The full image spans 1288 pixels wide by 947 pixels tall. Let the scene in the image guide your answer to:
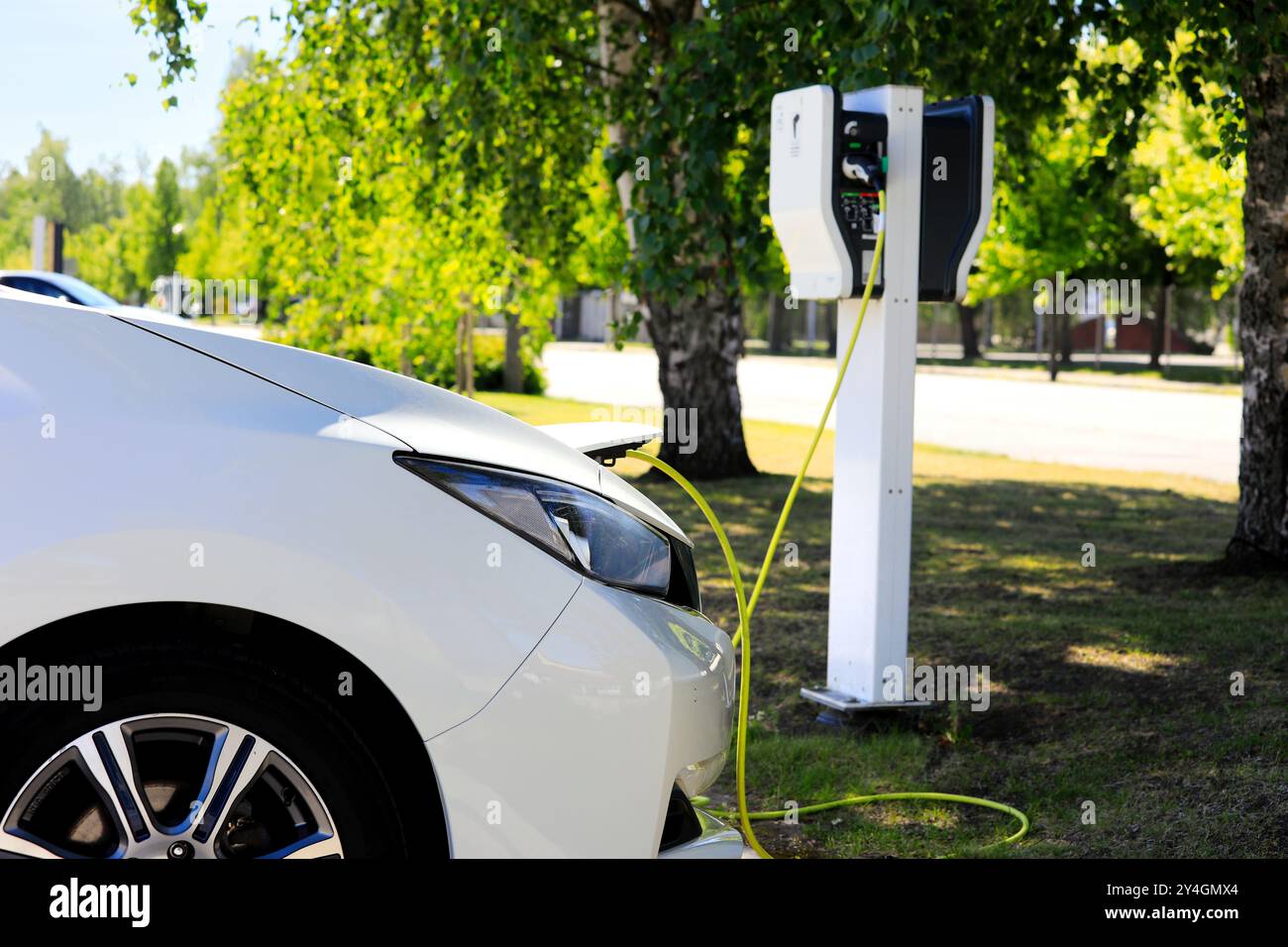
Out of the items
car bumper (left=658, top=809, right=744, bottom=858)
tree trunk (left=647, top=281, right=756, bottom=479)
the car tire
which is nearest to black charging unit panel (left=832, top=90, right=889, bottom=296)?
car bumper (left=658, top=809, right=744, bottom=858)

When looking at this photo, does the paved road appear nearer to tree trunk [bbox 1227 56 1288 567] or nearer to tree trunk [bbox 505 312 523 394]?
tree trunk [bbox 505 312 523 394]

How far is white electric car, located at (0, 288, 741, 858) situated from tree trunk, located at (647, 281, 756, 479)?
10.5 meters

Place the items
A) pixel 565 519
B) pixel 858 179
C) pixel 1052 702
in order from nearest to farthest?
pixel 565 519 → pixel 858 179 → pixel 1052 702

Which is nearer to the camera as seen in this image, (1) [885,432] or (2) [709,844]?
(2) [709,844]

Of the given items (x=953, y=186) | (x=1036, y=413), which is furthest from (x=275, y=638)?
(x=1036, y=413)

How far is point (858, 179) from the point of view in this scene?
4.97 metres

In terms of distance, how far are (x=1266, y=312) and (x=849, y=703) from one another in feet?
12.8

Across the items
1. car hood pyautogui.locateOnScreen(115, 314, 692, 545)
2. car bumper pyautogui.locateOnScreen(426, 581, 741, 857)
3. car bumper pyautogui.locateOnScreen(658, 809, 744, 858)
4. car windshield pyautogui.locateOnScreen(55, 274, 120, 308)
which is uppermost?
car windshield pyautogui.locateOnScreen(55, 274, 120, 308)

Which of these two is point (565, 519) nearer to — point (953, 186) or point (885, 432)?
point (885, 432)

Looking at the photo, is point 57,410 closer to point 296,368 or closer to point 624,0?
point 296,368

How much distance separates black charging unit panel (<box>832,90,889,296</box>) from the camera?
492 centimetres

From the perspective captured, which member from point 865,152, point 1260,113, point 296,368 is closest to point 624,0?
point 1260,113

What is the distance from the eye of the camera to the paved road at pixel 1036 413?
55.6ft

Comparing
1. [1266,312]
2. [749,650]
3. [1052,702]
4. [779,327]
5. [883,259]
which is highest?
[779,327]
